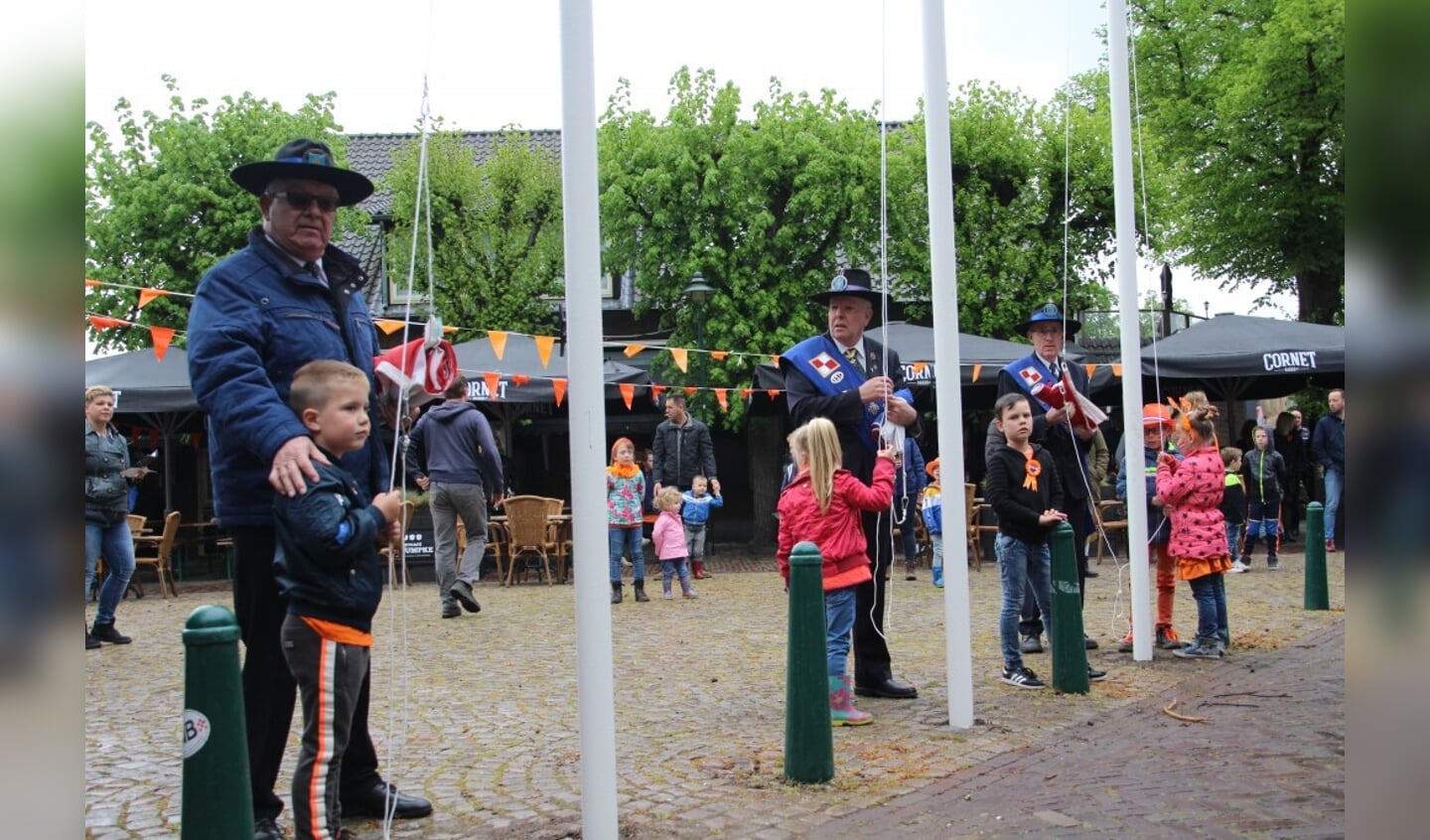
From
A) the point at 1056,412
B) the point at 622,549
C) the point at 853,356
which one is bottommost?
the point at 622,549

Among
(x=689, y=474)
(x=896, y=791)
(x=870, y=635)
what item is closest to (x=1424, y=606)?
(x=896, y=791)

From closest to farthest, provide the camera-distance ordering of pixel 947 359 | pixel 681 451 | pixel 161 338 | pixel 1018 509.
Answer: pixel 947 359, pixel 1018 509, pixel 681 451, pixel 161 338


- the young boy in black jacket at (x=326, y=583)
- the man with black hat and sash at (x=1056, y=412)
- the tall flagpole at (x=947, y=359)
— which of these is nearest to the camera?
the young boy in black jacket at (x=326, y=583)

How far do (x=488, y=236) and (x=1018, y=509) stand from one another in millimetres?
17198

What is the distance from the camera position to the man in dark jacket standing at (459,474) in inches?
422

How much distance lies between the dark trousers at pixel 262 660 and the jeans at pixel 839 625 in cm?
252

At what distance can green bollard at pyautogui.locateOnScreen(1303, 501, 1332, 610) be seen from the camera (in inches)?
395


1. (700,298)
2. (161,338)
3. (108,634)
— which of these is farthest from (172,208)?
(108,634)

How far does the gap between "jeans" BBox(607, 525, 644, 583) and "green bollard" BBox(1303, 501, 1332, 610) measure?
6.41m

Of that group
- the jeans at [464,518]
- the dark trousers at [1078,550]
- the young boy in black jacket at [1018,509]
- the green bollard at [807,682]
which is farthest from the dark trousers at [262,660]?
the jeans at [464,518]

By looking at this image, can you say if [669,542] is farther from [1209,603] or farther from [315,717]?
[315,717]

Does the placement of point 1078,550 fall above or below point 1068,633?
above

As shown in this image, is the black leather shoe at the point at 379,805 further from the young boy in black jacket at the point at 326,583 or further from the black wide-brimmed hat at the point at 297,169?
the black wide-brimmed hat at the point at 297,169

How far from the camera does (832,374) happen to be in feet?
20.4
